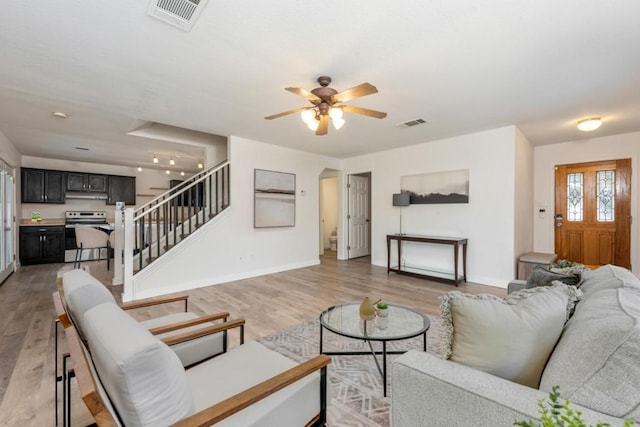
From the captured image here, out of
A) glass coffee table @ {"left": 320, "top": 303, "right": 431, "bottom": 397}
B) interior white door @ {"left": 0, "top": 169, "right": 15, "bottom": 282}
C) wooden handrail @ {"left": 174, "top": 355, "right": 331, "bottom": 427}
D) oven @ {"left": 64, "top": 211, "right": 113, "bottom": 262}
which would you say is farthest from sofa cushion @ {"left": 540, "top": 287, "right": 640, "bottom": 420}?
oven @ {"left": 64, "top": 211, "right": 113, "bottom": 262}

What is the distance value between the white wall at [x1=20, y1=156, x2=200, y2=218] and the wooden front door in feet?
31.6

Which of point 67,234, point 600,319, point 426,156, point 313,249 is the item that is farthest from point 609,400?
point 67,234

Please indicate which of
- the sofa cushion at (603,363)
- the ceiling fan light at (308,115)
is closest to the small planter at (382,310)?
the sofa cushion at (603,363)

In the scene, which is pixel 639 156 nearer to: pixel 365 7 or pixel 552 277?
pixel 552 277

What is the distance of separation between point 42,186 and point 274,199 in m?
5.78

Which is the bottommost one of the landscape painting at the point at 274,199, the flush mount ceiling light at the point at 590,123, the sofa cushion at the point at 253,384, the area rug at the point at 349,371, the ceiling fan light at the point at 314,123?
the area rug at the point at 349,371

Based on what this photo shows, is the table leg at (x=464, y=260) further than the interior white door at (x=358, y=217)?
No

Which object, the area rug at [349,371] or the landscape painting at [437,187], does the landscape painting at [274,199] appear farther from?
the area rug at [349,371]

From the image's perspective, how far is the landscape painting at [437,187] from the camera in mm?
5105

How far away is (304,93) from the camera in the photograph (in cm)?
261

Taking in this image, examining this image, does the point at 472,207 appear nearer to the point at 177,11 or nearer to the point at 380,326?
the point at 380,326

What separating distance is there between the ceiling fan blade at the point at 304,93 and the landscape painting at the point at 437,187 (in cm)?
338

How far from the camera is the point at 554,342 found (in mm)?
1102

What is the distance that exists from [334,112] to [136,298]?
147 inches
